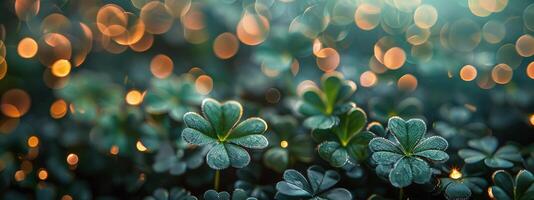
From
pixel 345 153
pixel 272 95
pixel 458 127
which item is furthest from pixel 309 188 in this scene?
pixel 272 95

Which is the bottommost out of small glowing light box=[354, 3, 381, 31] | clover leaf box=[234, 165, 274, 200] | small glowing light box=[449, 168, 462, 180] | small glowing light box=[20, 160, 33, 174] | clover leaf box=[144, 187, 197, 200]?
small glowing light box=[20, 160, 33, 174]

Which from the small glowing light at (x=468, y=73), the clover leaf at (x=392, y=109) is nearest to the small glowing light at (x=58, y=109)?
the clover leaf at (x=392, y=109)

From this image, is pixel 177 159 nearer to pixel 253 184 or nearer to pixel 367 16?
pixel 253 184

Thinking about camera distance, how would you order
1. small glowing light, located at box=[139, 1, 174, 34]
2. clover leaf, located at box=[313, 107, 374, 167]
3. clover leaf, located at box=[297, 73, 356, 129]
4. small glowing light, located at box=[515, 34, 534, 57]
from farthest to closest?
small glowing light, located at box=[139, 1, 174, 34] < small glowing light, located at box=[515, 34, 534, 57] < clover leaf, located at box=[297, 73, 356, 129] < clover leaf, located at box=[313, 107, 374, 167]

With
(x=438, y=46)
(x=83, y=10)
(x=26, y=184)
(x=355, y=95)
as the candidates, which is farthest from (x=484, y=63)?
(x=83, y=10)

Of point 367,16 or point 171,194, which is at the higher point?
point 367,16

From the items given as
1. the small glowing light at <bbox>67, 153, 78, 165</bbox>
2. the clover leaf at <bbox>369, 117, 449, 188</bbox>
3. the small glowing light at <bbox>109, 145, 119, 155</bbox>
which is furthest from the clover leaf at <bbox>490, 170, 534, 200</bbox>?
the small glowing light at <bbox>67, 153, 78, 165</bbox>

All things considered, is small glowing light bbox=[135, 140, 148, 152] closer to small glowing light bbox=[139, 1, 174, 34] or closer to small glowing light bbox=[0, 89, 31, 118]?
small glowing light bbox=[0, 89, 31, 118]

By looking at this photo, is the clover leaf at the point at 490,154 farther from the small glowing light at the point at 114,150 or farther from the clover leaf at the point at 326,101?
the small glowing light at the point at 114,150

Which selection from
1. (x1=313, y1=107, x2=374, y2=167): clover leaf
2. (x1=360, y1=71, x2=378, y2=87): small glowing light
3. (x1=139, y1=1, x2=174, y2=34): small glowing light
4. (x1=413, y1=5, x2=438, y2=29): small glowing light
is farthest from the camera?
(x1=139, y1=1, x2=174, y2=34): small glowing light
